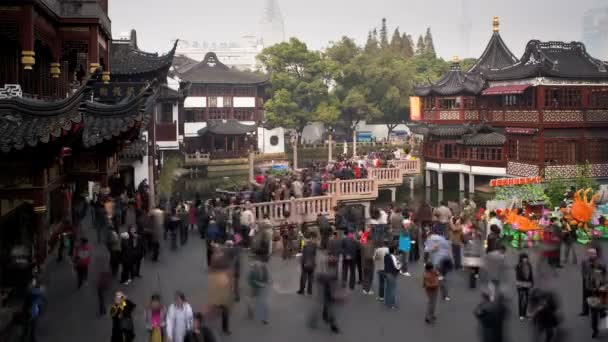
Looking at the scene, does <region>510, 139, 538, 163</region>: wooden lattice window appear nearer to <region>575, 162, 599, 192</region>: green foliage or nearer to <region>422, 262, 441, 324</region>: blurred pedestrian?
<region>575, 162, 599, 192</region>: green foliage

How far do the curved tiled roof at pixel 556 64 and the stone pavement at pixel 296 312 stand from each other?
75.3 feet

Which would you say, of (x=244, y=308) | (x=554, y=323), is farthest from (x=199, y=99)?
(x=554, y=323)

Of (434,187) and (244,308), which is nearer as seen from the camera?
(244,308)

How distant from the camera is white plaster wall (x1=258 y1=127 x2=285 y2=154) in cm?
6706

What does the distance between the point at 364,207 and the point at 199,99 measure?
36289mm

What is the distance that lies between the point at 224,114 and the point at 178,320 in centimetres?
5505

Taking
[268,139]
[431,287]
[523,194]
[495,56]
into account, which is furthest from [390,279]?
[268,139]

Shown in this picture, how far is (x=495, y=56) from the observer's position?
5022 centimetres

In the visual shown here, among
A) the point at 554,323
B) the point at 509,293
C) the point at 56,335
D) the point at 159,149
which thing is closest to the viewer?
the point at 554,323

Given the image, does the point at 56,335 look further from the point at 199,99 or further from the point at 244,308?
the point at 199,99

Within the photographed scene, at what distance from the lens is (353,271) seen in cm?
1546

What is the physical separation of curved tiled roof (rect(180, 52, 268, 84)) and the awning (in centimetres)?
2866

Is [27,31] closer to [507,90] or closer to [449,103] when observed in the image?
[507,90]

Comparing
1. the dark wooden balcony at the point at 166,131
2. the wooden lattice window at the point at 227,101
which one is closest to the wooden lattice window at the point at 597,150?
the dark wooden balcony at the point at 166,131
